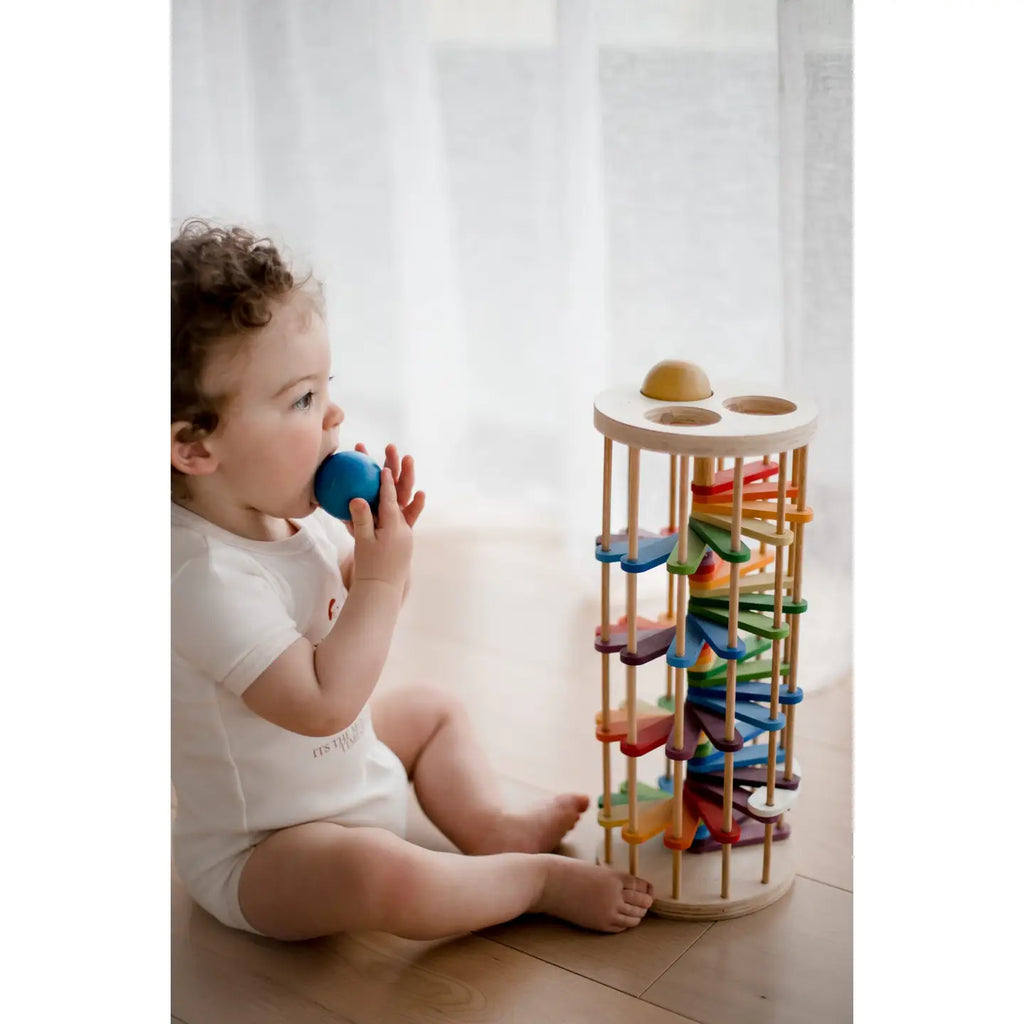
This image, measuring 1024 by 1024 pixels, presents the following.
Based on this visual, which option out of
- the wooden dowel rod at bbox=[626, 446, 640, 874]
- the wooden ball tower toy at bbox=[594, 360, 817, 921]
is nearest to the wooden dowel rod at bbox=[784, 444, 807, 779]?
the wooden ball tower toy at bbox=[594, 360, 817, 921]

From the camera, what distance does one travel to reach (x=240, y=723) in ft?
3.05

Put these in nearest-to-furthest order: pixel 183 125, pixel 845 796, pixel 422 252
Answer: pixel 845 796
pixel 183 125
pixel 422 252

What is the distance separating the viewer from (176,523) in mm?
904

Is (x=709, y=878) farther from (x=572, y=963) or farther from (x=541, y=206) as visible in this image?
(x=541, y=206)

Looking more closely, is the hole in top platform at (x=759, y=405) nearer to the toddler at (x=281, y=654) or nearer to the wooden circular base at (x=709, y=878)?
the toddler at (x=281, y=654)

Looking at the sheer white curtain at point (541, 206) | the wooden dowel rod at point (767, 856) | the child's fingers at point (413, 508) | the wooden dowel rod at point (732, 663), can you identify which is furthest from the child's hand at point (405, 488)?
the sheer white curtain at point (541, 206)

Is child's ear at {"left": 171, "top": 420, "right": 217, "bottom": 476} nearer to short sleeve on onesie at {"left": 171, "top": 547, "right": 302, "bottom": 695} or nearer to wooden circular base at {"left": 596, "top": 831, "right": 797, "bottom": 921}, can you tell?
short sleeve on onesie at {"left": 171, "top": 547, "right": 302, "bottom": 695}

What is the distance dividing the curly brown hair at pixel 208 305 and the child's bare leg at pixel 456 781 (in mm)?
373

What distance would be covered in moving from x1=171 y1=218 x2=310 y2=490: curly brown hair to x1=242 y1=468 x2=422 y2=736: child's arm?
0.13 meters

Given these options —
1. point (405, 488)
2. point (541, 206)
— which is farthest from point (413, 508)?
point (541, 206)
